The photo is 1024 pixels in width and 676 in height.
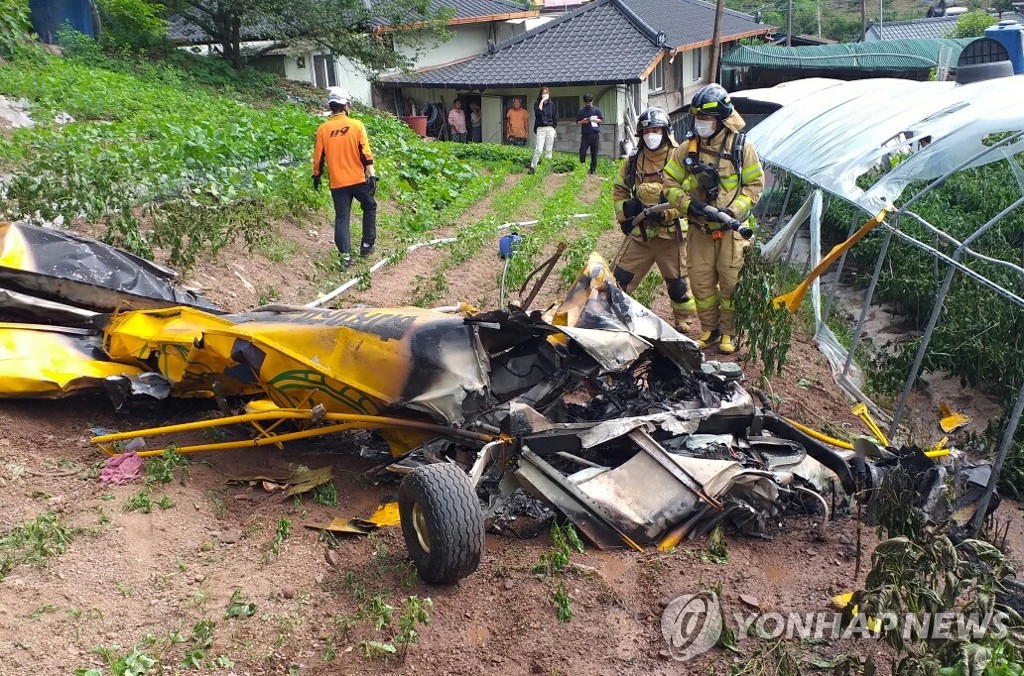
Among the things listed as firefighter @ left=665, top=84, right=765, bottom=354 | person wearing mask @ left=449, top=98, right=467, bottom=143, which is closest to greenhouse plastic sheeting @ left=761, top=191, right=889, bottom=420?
firefighter @ left=665, top=84, right=765, bottom=354

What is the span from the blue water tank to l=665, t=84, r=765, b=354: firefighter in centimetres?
1013

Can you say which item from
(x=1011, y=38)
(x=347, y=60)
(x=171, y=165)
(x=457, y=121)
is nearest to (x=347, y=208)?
(x=171, y=165)

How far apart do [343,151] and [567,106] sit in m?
17.4

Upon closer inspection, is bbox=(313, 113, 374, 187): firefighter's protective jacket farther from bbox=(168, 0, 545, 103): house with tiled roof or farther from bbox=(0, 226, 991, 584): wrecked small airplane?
bbox=(168, 0, 545, 103): house with tiled roof

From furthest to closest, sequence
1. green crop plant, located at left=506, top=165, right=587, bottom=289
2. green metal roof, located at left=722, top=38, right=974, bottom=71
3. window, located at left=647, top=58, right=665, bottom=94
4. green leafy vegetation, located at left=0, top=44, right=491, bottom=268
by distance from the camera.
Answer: green metal roof, located at left=722, top=38, right=974, bottom=71, window, located at left=647, top=58, right=665, bottom=94, green crop plant, located at left=506, top=165, right=587, bottom=289, green leafy vegetation, located at left=0, top=44, right=491, bottom=268

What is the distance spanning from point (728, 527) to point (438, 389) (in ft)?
5.38

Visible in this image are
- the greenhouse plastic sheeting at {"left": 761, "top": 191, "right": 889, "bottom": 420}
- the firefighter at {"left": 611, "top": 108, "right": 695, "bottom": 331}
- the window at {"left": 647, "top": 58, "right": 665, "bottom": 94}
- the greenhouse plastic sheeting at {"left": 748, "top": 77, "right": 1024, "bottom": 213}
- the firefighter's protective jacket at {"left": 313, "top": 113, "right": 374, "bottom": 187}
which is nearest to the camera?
the greenhouse plastic sheeting at {"left": 748, "top": 77, "right": 1024, "bottom": 213}

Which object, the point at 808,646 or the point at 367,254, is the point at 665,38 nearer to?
the point at 367,254

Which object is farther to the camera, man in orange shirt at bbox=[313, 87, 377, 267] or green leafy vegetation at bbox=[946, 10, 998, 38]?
green leafy vegetation at bbox=[946, 10, 998, 38]

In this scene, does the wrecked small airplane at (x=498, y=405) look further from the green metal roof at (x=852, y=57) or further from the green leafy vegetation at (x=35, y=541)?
the green metal roof at (x=852, y=57)

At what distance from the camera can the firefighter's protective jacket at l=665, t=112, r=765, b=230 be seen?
7.23 metres

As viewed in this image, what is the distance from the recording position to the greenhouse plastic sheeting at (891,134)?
21.8ft

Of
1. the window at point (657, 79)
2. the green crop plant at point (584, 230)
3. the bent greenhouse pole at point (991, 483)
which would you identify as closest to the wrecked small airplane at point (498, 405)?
the bent greenhouse pole at point (991, 483)

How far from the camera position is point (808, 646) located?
364cm
